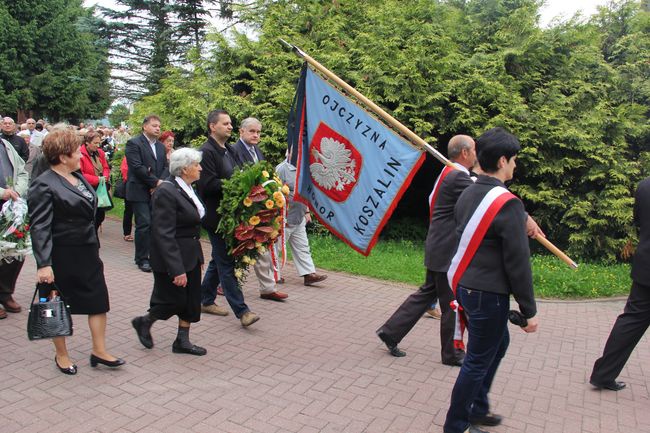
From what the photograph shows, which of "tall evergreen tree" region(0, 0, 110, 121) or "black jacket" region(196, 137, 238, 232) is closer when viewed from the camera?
"black jacket" region(196, 137, 238, 232)

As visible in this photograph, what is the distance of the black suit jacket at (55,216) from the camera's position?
396 centimetres

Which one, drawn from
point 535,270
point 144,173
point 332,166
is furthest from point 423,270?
point 144,173

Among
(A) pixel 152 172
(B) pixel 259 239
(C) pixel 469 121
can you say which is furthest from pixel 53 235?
(C) pixel 469 121

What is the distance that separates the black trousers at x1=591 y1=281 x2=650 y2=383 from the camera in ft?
14.2

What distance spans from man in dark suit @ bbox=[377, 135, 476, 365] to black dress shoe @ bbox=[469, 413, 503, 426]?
100 centimetres

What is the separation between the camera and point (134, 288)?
6.84 metres

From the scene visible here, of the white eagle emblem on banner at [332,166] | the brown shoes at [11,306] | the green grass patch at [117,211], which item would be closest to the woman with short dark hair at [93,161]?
the brown shoes at [11,306]

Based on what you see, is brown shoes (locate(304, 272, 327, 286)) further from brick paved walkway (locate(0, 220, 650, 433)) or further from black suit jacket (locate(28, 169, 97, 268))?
black suit jacket (locate(28, 169, 97, 268))

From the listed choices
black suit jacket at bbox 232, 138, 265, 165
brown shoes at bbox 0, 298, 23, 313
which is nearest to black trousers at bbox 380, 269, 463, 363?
black suit jacket at bbox 232, 138, 265, 165

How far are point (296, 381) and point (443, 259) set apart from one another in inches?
61.0

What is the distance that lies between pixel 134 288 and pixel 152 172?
1.64m

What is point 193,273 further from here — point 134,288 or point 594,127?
point 594,127

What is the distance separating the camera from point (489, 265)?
10.5ft

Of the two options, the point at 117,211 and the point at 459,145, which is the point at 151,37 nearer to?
the point at 117,211
